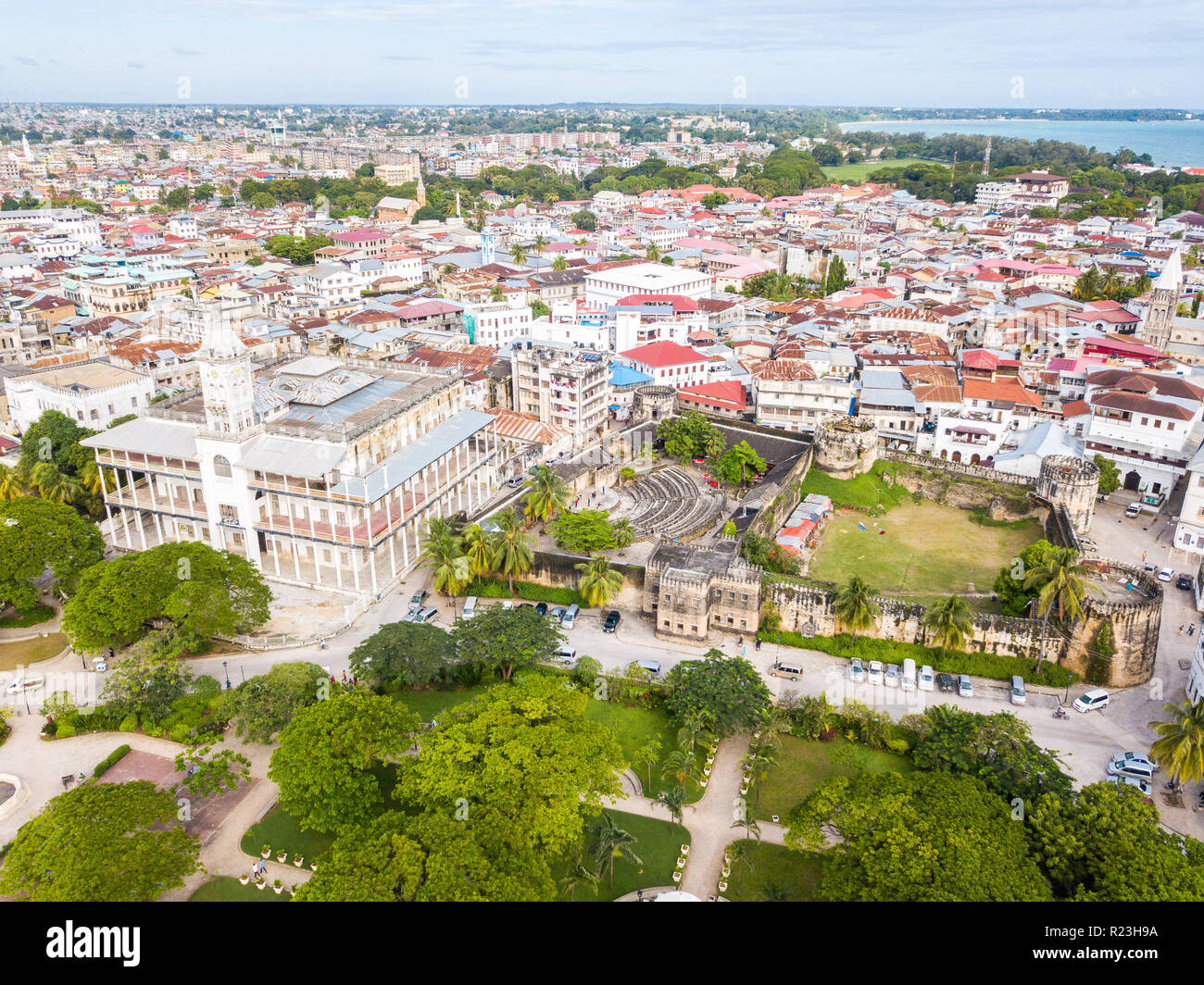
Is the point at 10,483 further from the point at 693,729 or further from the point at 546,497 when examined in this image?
the point at 693,729

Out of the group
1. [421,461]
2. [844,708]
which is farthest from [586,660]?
[421,461]

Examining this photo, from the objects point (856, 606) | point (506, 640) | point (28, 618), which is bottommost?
point (28, 618)

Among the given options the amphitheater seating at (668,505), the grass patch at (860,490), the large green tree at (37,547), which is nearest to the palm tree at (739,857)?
the amphitheater seating at (668,505)

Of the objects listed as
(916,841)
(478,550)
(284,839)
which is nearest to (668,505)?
(478,550)

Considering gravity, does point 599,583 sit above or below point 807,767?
above

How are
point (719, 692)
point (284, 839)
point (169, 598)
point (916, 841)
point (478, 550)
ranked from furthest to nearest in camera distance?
point (478, 550)
point (169, 598)
point (719, 692)
point (284, 839)
point (916, 841)

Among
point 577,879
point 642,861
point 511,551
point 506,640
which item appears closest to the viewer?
point 577,879

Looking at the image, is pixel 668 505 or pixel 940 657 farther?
pixel 668 505
